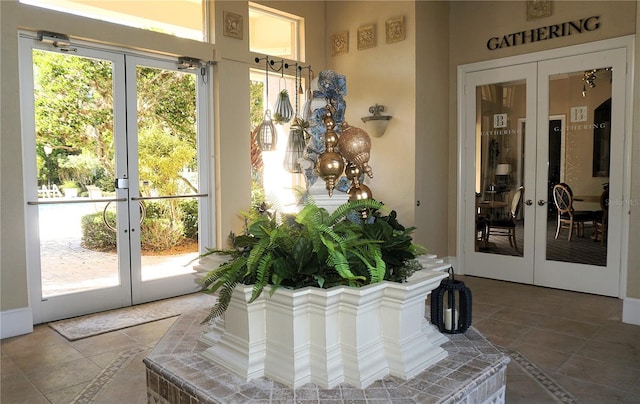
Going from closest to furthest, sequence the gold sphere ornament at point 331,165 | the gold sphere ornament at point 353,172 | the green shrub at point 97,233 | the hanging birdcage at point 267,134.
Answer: the gold sphere ornament at point 331,165
the gold sphere ornament at point 353,172
the hanging birdcage at point 267,134
the green shrub at point 97,233

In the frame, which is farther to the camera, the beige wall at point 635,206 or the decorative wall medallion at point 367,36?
the decorative wall medallion at point 367,36

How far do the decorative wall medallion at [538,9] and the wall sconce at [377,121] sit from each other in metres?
1.85

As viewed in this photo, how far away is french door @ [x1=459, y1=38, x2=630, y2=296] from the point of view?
4.68 metres

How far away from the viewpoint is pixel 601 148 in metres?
4.73

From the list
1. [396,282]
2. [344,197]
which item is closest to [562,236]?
[344,197]

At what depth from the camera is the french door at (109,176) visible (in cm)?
391

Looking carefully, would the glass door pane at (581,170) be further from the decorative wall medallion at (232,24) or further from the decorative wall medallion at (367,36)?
the decorative wall medallion at (232,24)

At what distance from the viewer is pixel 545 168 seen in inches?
201

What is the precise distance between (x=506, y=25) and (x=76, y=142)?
463 centimetres

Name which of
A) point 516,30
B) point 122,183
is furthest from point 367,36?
point 122,183

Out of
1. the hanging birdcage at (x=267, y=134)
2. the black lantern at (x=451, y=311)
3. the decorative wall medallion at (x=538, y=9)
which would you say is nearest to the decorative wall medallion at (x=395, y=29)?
the decorative wall medallion at (x=538, y=9)

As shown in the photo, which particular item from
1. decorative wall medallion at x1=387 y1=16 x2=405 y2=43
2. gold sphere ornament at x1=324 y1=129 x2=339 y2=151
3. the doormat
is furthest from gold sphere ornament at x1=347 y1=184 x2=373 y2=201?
decorative wall medallion at x1=387 y1=16 x2=405 y2=43

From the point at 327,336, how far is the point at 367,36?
4922 millimetres

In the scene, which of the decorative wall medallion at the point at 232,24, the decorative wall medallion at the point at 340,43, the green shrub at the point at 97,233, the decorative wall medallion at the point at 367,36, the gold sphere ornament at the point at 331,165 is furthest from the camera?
the decorative wall medallion at the point at 340,43
